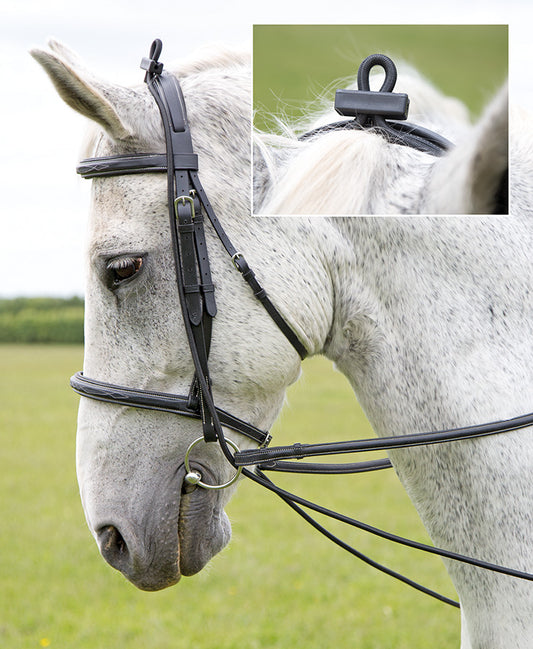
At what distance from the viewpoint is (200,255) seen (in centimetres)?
176

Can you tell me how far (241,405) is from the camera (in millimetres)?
1873

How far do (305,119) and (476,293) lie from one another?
0.70 m

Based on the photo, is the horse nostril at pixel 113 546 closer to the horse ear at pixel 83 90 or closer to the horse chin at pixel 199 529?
the horse chin at pixel 199 529

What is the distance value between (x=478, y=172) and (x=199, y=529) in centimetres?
126

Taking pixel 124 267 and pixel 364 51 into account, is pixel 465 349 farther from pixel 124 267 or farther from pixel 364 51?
pixel 124 267

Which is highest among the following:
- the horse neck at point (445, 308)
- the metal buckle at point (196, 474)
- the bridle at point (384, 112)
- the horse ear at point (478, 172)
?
the bridle at point (384, 112)

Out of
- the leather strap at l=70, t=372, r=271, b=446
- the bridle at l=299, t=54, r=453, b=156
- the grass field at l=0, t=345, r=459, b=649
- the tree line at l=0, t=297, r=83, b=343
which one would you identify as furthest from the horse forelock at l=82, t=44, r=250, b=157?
the tree line at l=0, t=297, r=83, b=343

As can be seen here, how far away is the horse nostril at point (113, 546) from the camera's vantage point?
1895mm

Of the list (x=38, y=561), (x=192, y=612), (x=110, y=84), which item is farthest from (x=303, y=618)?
(x=110, y=84)

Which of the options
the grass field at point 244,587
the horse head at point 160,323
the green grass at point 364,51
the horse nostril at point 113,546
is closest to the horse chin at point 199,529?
the horse head at point 160,323

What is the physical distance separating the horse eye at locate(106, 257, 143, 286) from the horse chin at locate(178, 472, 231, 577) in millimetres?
650

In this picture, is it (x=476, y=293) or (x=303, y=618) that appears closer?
(x=476, y=293)

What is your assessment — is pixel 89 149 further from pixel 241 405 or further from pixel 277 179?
pixel 241 405

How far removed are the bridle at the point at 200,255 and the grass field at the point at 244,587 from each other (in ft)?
5.51
